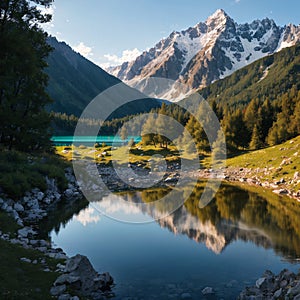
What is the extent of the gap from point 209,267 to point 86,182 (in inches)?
1351

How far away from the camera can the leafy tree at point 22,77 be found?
27.7 m

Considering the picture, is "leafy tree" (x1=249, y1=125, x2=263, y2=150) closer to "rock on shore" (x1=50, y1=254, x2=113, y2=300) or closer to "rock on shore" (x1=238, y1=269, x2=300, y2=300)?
"rock on shore" (x1=238, y1=269, x2=300, y2=300)

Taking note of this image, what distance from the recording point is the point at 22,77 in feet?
108

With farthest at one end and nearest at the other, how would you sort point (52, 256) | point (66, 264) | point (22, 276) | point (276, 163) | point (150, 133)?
1. point (150, 133)
2. point (276, 163)
3. point (52, 256)
4. point (66, 264)
5. point (22, 276)

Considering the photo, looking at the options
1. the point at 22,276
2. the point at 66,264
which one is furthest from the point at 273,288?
the point at 22,276

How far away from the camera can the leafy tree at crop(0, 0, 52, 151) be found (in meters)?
27.7

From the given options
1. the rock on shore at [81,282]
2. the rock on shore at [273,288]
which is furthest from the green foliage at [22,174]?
the rock on shore at [273,288]

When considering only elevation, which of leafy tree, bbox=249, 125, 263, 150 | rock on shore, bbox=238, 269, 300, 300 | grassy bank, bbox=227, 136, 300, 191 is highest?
leafy tree, bbox=249, 125, 263, 150

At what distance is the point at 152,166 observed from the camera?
71.3 metres

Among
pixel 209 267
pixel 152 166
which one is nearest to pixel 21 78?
pixel 209 267

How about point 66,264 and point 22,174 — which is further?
point 22,174

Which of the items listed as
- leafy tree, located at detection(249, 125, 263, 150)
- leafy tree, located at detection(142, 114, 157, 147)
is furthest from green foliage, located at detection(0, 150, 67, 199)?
leafy tree, located at detection(142, 114, 157, 147)

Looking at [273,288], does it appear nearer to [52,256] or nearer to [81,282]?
[81,282]

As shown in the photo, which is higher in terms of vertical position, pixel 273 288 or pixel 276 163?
pixel 276 163
